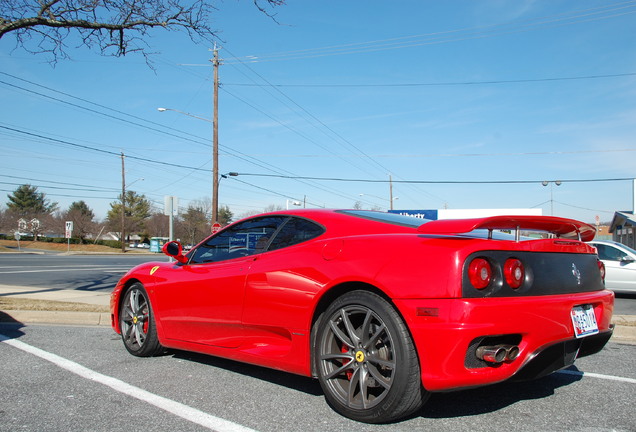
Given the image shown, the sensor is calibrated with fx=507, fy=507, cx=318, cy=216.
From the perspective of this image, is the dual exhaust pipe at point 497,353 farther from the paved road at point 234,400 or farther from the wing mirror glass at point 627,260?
the wing mirror glass at point 627,260

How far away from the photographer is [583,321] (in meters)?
3.02

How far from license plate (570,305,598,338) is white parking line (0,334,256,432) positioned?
194cm

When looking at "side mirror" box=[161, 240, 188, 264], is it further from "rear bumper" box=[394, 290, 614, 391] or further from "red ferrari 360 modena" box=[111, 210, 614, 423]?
A: "rear bumper" box=[394, 290, 614, 391]

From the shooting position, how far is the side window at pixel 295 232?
3527 mm

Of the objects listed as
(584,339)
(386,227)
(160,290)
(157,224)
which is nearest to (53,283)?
(160,290)

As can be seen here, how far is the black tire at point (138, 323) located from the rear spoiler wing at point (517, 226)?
9.08 ft

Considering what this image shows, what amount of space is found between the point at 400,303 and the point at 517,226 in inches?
34.3

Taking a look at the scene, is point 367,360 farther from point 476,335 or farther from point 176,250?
point 176,250

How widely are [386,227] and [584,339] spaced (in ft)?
4.46

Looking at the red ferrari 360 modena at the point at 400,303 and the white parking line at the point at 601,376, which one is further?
the white parking line at the point at 601,376

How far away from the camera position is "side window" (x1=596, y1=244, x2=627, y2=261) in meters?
11.8

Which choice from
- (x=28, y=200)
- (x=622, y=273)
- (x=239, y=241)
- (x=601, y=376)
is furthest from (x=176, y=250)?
(x=28, y=200)

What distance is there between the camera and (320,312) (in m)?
3.21

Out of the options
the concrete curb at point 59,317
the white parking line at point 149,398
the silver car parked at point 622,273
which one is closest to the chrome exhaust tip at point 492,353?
the white parking line at point 149,398
